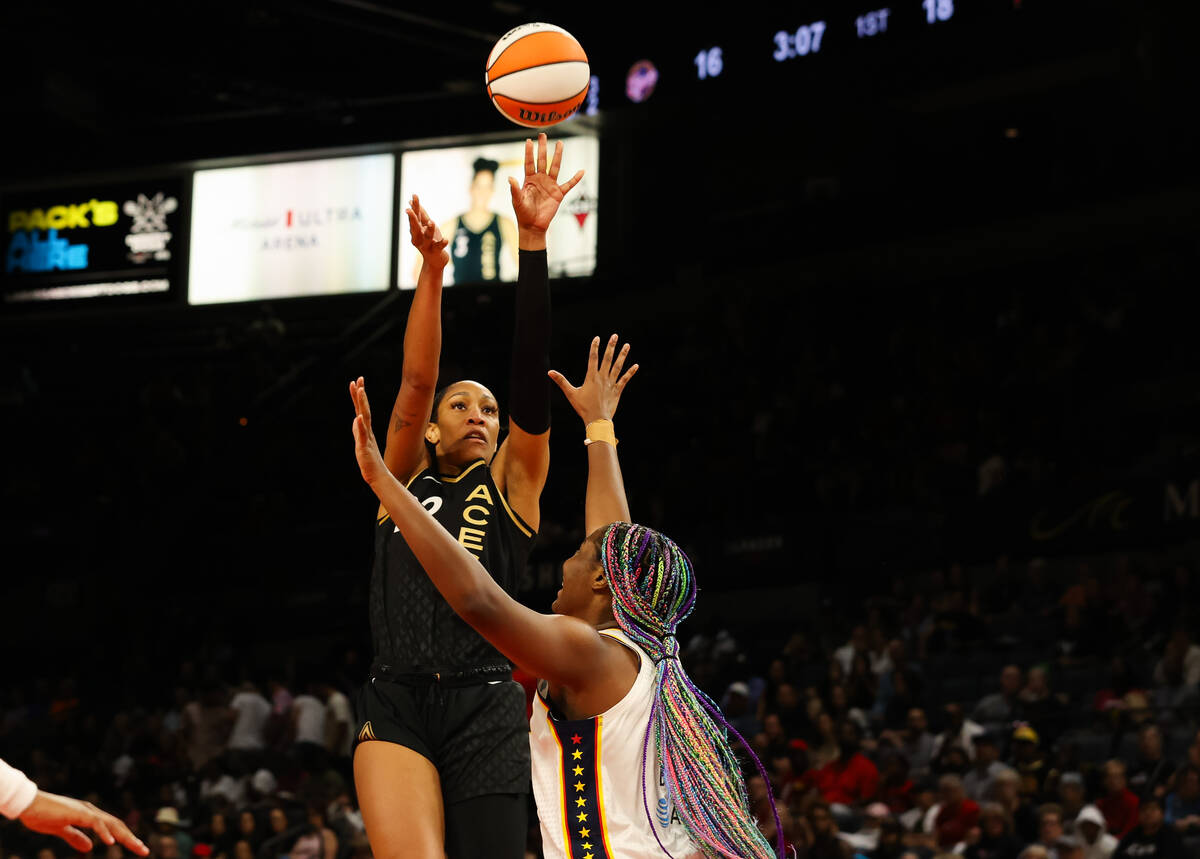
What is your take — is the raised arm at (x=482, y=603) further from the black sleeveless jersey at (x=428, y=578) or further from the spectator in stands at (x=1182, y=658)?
the spectator in stands at (x=1182, y=658)

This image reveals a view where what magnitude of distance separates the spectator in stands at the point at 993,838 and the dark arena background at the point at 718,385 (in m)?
0.04

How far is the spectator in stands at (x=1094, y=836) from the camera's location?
29.9 feet

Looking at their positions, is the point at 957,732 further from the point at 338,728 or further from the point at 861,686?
the point at 338,728

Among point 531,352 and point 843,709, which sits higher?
point 531,352

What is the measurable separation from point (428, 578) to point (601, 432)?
846mm

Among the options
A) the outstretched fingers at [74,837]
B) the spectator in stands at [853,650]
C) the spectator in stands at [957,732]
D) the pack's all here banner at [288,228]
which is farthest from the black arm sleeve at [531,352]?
the pack's all here banner at [288,228]

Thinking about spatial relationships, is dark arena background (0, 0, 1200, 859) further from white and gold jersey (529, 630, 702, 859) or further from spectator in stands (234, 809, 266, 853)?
white and gold jersey (529, 630, 702, 859)

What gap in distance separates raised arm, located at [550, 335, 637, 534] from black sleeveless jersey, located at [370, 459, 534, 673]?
0.24 meters

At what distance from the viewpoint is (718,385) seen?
1838 cm

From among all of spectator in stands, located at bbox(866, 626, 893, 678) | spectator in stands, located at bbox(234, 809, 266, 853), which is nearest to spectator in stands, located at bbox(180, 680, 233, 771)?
spectator in stands, located at bbox(234, 809, 266, 853)

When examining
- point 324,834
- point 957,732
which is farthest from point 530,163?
point 957,732

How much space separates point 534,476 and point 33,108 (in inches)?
692

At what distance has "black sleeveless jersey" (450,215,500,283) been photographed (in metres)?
14.9

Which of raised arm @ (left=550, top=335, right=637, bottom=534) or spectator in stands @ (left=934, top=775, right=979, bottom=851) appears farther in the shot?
spectator in stands @ (left=934, top=775, right=979, bottom=851)
